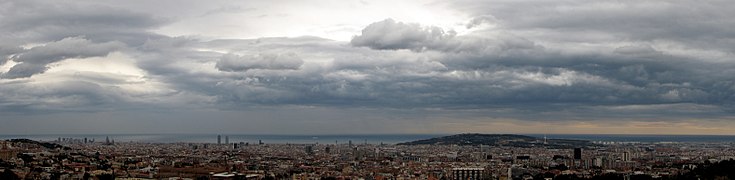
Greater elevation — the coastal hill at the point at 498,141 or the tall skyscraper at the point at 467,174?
the coastal hill at the point at 498,141

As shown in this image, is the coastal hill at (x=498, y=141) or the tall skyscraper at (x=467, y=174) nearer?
the tall skyscraper at (x=467, y=174)

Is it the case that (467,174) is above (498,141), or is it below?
below

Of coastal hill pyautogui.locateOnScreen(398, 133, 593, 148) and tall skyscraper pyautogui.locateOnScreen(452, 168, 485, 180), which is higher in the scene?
coastal hill pyautogui.locateOnScreen(398, 133, 593, 148)

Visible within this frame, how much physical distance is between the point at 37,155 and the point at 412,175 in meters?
29.5

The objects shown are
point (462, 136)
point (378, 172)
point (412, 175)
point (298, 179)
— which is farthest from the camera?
point (462, 136)

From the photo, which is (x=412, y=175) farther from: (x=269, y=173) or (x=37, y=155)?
(x=37, y=155)

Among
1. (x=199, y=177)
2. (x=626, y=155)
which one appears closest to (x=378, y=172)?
(x=199, y=177)

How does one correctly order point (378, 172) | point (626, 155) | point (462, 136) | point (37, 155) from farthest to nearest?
point (462, 136) → point (626, 155) → point (37, 155) → point (378, 172)

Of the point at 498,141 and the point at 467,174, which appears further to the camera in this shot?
the point at 498,141

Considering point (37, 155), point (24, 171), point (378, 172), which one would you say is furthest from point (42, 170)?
point (378, 172)

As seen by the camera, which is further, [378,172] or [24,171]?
[378,172]

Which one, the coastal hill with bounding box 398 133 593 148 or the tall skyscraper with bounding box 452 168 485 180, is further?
the coastal hill with bounding box 398 133 593 148

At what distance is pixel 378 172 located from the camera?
5550cm

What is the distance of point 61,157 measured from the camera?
63688 mm
